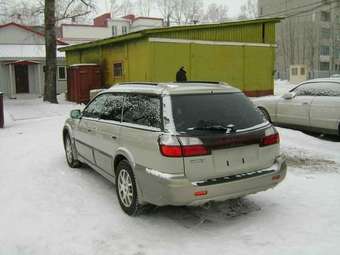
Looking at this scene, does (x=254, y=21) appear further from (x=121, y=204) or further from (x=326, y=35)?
(x=326, y=35)

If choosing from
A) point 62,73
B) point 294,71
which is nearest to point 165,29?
point 62,73

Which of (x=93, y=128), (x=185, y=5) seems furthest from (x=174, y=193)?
(x=185, y=5)

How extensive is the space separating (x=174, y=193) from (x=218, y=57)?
51.9ft

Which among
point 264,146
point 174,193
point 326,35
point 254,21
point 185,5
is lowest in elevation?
point 174,193

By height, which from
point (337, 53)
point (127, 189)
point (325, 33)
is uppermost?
point (325, 33)

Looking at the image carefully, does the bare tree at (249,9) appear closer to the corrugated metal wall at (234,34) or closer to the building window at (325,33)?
the building window at (325,33)

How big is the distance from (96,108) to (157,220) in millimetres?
2267

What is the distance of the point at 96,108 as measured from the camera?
6.56 m

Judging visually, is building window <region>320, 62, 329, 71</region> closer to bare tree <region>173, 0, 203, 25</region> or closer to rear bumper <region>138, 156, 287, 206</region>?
bare tree <region>173, 0, 203, 25</region>

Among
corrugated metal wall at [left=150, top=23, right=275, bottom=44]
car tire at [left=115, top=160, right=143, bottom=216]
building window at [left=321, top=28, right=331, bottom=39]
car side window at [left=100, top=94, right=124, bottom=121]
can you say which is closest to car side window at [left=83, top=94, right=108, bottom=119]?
car side window at [left=100, top=94, right=124, bottom=121]

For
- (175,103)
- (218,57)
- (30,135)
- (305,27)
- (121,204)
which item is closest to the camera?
(175,103)

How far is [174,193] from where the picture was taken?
4441 millimetres

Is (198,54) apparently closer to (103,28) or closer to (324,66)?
(103,28)

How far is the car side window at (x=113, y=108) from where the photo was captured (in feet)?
18.7
